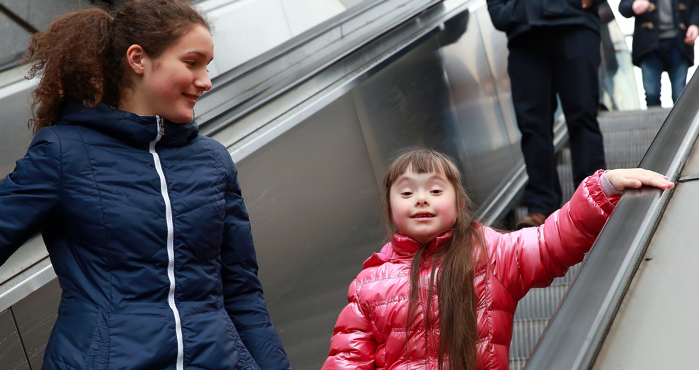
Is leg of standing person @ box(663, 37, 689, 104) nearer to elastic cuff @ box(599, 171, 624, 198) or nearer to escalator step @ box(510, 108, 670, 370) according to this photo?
escalator step @ box(510, 108, 670, 370)

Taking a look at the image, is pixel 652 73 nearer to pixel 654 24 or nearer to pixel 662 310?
pixel 654 24

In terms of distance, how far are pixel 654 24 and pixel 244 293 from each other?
5.80 metres

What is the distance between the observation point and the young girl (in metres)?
1.93

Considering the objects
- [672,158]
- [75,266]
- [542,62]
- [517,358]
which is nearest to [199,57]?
[75,266]

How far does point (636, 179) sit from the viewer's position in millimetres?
1776

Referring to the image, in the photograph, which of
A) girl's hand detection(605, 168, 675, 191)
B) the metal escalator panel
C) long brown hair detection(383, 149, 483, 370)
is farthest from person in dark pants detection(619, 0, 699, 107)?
the metal escalator panel

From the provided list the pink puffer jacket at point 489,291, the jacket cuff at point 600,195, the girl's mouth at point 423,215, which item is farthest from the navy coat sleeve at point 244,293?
the jacket cuff at point 600,195

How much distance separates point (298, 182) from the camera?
3389mm

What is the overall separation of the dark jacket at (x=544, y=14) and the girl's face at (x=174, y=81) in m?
2.53

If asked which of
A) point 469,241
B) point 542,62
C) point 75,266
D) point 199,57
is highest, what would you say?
point 199,57

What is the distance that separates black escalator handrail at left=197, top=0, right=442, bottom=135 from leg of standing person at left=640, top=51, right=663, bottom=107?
2.81m

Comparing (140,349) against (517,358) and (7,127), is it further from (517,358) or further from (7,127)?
(517,358)

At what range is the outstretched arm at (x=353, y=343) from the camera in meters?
2.05

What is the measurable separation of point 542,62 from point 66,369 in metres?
3.26
